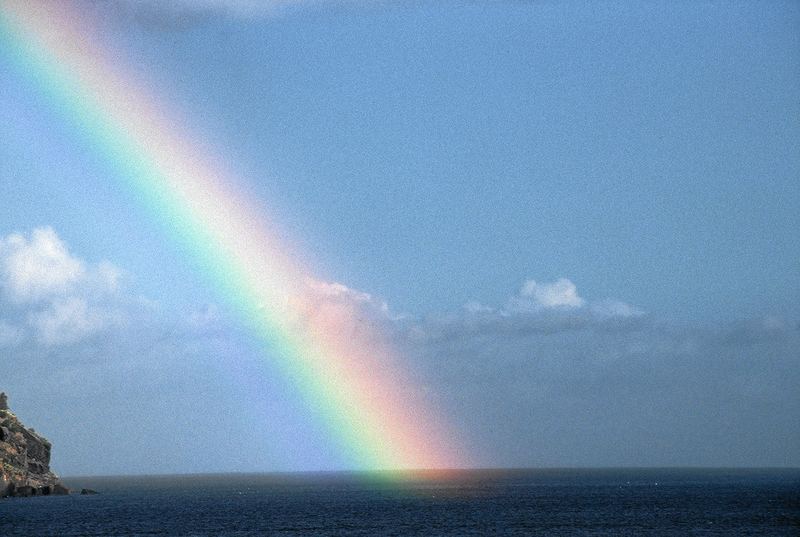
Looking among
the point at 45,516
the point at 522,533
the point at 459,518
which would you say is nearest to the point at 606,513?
the point at 459,518

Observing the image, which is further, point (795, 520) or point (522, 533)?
point (795, 520)

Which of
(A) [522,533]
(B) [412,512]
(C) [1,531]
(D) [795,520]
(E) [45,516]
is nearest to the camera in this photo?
(A) [522,533]

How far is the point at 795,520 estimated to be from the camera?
167 m

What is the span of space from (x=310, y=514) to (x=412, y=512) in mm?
20336

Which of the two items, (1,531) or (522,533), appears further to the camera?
(1,531)

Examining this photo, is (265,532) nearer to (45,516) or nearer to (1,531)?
(1,531)

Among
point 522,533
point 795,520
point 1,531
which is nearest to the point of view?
point 522,533

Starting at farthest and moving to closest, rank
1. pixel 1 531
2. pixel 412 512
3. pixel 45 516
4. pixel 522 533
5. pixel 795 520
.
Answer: pixel 412 512 < pixel 45 516 < pixel 795 520 < pixel 1 531 < pixel 522 533

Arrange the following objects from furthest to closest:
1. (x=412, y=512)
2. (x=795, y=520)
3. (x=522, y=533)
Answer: (x=412, y=512) → (x=795, y=520) → (x=522, y=533)

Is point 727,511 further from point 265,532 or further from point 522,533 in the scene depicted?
point 265,532

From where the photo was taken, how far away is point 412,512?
198m

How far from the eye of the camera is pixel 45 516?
7298 inches

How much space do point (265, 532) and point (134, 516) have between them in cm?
5544

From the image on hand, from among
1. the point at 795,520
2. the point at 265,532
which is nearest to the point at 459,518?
the point at 265,532
